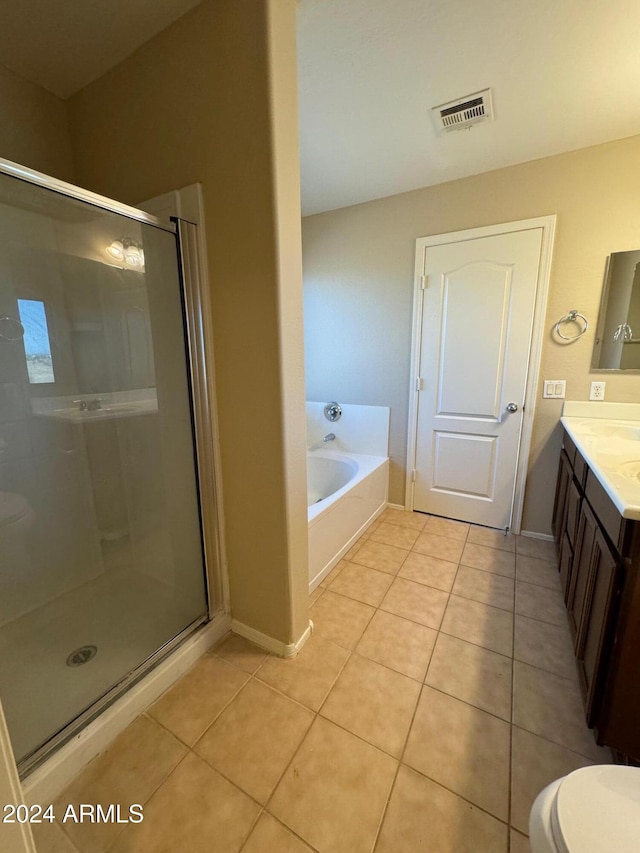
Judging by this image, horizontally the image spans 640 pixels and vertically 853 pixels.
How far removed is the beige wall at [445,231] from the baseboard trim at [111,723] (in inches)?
70.9

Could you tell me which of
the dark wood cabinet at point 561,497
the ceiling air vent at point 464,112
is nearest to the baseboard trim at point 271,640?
the dark wood cabinet at point 561,497

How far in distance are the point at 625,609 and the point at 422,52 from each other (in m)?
2.05

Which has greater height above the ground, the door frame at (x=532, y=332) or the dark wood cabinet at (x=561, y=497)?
the door frame at (x=532, y=332)

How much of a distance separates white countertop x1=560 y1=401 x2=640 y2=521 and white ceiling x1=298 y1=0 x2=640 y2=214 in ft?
4.80

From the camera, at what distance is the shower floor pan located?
1.13 meters

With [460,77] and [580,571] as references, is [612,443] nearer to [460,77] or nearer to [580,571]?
[580,571]

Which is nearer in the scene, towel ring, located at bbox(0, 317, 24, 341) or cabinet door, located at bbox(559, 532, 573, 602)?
towel ring, located at bbox(0, 317, 24, 341)

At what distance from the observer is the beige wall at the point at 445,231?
1.89m

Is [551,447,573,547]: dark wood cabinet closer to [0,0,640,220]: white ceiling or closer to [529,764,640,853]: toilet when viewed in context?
[529,764,640,853]: toilet

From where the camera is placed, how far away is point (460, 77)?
1424 millimetres

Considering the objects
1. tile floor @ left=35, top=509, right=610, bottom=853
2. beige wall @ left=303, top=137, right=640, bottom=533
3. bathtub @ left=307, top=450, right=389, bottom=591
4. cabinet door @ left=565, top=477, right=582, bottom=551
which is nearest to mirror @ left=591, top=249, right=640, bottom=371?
beige wall @ left=303, top=137, right=640, bottom=533

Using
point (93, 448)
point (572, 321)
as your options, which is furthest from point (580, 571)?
point (93, 448)

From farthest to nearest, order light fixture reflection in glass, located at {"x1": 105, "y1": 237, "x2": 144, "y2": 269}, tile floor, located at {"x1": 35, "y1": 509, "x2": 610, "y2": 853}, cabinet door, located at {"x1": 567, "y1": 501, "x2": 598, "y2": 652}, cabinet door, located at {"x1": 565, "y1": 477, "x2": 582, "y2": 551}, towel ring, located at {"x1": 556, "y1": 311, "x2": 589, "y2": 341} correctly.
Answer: towel ring, located at {"x1": 556, "y1": 311, "x2": 589, "y2": 341} < cabinet door, located at {"x1": 565, "y1": 477, "x2": 582, "y2": 551} < light fixture reflection in glass, located at {"x1": 105, "y1": 237, "x2": 144, "y2": 269} < cabinet door, located at {"x1": 567, "y1": 501, "x2": 598, "y2": 652} < tile floor, located at {"x1": 35, "y1": 509, "x2": 610, "y2": 853}

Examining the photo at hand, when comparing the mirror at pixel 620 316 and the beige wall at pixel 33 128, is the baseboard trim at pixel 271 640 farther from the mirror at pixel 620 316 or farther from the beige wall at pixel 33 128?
the beige wall at pixel 33 128
